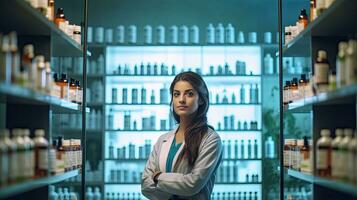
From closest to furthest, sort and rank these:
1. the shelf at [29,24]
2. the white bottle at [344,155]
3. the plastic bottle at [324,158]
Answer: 1. the white bottle at [344,155]
2. the shelf at [29,24]
3. the plastic bottle at [324,158]

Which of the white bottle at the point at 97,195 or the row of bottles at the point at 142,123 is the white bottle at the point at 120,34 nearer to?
the row of bottles at the point at 142,123

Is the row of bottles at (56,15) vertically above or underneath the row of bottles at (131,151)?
above

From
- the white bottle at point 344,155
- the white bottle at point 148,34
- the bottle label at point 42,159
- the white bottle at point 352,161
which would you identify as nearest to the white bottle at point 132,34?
the white bottle at point 148,34

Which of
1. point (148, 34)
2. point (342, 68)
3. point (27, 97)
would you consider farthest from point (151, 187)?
point (148, 34)

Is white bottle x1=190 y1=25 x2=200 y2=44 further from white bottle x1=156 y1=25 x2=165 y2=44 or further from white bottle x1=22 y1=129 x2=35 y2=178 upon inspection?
white bottle x1=22 y1=129 x2=35 y2=178

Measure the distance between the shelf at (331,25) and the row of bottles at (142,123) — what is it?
3711mm

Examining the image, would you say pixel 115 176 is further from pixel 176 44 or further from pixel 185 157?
pixel 185 157

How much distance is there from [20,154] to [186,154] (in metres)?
1.45

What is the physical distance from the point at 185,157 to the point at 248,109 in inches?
161

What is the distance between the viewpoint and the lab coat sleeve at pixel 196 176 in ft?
12.5

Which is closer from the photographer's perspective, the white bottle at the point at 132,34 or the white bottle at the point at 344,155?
→ the white bottle at the point at 344,155

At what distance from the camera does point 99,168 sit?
7898 millimetres

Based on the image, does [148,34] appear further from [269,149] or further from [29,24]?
[29,24]

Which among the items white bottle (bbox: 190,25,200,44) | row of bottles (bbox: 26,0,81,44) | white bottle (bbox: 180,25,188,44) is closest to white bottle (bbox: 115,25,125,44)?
white bottle (bbox: 180,25,188,44)
